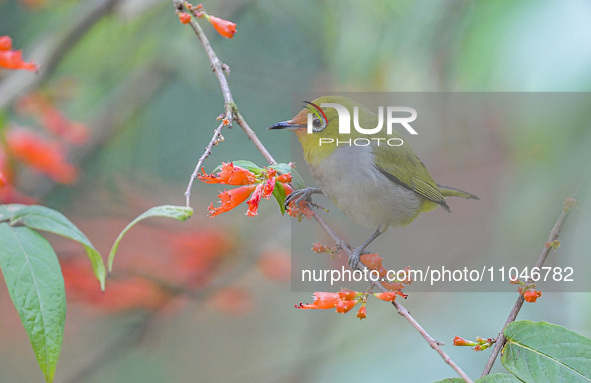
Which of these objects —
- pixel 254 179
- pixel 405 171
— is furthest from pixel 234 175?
pixel 405 171

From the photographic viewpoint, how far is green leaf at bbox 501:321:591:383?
33 centimetres

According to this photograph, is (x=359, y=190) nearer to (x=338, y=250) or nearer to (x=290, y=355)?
(x=338, y=250)

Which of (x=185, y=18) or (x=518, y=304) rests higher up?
(x=185, y=18)

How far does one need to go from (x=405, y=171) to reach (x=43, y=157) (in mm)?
527

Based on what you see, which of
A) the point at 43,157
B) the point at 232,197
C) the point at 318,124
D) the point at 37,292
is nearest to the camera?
the point at 37,292

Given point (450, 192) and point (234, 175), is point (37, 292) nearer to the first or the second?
point (234, 175)

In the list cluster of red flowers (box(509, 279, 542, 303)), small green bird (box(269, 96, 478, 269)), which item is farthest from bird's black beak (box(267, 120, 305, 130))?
cluster of red flowers (box(509, 279, 542, 303))

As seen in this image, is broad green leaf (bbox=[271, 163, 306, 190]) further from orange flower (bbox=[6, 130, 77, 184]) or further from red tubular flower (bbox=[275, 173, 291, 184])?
orange flower (bbox=[6, 130, 77, 184])

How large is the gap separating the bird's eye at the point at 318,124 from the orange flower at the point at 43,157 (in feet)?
1.51

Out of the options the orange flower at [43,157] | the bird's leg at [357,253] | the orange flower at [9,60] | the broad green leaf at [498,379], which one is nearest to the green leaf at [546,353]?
the broad green leaf at [498,379]

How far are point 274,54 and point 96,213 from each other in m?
0.37

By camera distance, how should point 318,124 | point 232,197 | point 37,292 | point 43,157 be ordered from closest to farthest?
point 37,292 → point 232,197 → point 318,124 → point 43,157

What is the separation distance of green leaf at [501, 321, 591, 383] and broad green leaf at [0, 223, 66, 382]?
23 centimetres

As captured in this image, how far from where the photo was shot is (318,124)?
53 centimetres
